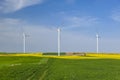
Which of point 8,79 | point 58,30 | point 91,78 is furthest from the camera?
point 58,30

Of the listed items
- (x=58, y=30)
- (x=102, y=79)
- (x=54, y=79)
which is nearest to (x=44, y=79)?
(x=54, y=79)

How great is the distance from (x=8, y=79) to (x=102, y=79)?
1034cm

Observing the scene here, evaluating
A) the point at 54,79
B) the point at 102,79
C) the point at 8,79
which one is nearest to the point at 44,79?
the point at 54,79

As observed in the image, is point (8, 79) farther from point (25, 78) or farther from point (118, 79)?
point (118, 79)

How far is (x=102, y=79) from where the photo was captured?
133 feet

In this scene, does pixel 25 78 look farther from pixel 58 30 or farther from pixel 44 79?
pixel 58 30

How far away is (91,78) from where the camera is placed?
41938mm

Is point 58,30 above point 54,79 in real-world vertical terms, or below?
above

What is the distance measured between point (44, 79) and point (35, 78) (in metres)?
1.35

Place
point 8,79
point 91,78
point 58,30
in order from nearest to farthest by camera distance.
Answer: point 8,79
point 91,78
point 58,30

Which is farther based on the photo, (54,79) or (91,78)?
(91,78)

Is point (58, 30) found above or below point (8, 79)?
above

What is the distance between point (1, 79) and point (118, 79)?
12.7m

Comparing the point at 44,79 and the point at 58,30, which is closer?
the point at 44,79
